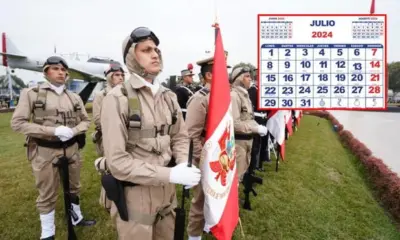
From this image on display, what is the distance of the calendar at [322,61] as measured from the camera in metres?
4.14

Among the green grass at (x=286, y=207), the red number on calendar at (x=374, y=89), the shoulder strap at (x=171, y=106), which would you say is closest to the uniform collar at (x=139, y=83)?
the shoulder strap at (x=171, y=106)

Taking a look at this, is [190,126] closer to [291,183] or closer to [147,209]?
[147,209]

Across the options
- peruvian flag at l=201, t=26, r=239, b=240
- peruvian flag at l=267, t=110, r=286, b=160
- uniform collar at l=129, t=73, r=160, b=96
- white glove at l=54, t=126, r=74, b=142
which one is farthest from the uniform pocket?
peruvian flag at l=267, t=110, r=286, b=160

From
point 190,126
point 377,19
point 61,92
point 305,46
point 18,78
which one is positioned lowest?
point 190,126

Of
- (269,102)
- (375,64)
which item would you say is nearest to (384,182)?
(375,64)

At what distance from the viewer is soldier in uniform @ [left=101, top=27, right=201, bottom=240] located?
1.92 metres

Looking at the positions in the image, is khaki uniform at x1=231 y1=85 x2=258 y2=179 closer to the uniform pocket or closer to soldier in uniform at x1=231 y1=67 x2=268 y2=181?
soldier in uniform at x1=231 y1=67 x2=268 y2=181

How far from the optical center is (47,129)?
344cm

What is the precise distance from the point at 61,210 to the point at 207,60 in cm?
356

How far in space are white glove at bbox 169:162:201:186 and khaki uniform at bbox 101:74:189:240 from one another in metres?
0.04

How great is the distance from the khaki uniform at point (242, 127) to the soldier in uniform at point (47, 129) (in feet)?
7.63

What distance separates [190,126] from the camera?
3.62 metres

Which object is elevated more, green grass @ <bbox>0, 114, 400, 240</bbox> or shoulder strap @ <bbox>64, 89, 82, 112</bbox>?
shoulder strap @ <bbox>64, 89, 82, 112</bbox>

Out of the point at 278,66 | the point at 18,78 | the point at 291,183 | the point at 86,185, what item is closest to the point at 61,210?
the point at 86,185
